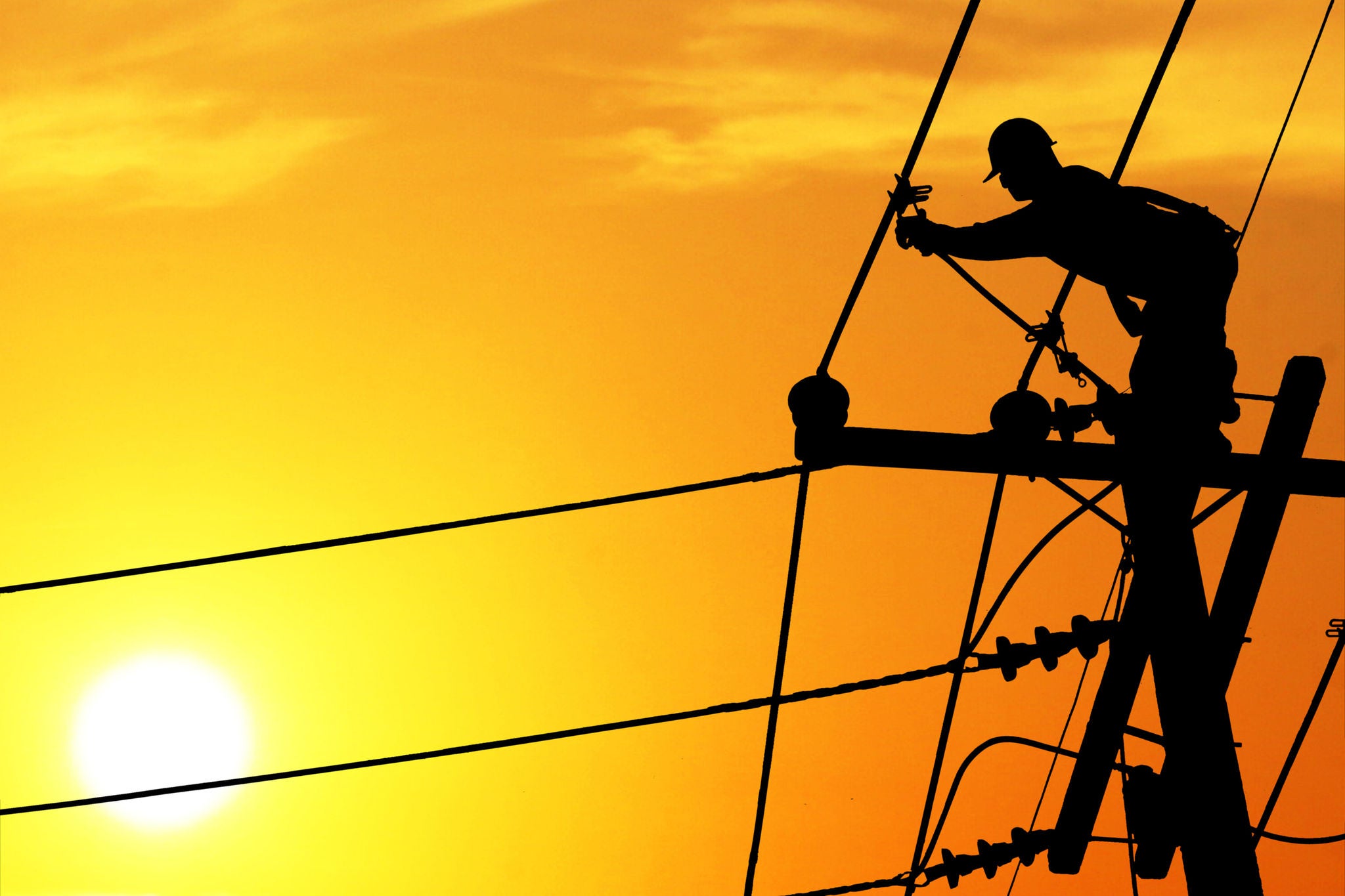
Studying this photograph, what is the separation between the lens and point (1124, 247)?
9.35 m

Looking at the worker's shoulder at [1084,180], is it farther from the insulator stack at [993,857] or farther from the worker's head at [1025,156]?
the insulator stack at [993,857]

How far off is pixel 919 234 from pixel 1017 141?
67 centimetres

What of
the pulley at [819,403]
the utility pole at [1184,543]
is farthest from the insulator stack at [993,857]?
the pulley at [819,403]

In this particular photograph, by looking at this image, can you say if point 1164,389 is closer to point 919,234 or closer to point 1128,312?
point 1128,312

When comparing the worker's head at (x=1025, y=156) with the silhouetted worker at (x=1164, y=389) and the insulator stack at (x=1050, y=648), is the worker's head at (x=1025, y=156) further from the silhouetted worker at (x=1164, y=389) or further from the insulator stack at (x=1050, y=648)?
the insulator stack at (x=1050, y=648)

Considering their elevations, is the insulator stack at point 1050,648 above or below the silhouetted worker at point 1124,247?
below

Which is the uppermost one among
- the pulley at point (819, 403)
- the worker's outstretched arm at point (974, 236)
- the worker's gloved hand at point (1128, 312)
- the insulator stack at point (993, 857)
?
the worker's outstretched arm at point (974, 236)

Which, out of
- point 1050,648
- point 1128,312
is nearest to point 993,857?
point 1050,648

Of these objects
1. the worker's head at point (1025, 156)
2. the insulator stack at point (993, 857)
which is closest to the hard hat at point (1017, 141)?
the worker's head at point (1025, 156)

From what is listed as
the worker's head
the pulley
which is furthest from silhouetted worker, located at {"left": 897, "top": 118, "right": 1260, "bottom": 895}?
the pulley

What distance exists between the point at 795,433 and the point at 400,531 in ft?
7.68

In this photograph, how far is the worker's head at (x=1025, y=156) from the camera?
9414mm

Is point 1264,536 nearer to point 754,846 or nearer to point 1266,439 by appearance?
point 1266,439

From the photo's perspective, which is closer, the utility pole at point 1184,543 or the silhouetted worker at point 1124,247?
the utility pole at point 1184,543
